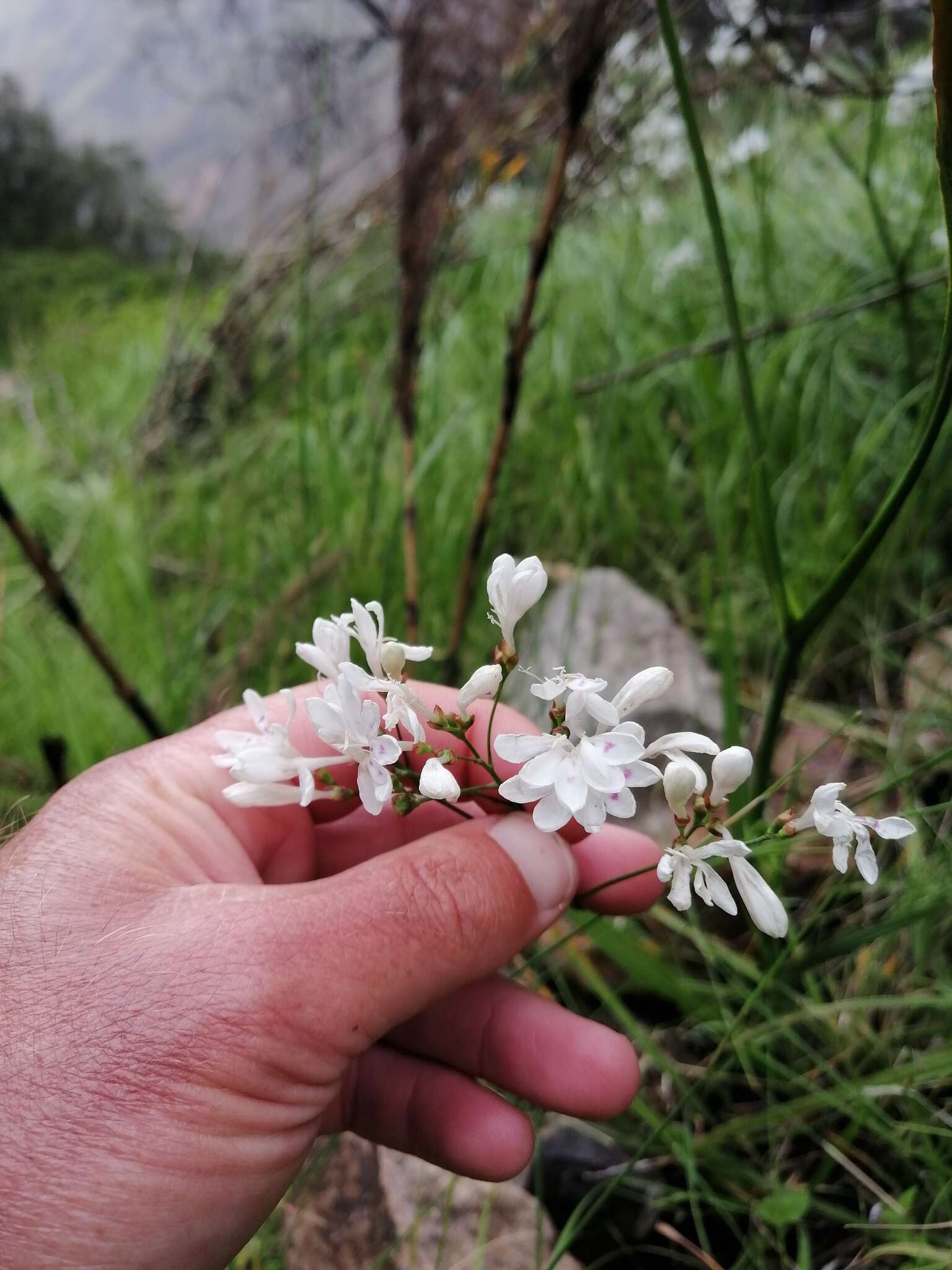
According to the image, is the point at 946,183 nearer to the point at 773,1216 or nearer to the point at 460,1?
the point at 773,1216

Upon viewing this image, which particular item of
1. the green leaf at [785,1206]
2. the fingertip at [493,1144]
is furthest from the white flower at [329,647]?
the green leaf at [785,1206]

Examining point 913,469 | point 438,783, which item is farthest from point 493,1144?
point 913,469

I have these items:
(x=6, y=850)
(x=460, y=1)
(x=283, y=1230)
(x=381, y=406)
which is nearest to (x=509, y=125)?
(x=460, y=1)

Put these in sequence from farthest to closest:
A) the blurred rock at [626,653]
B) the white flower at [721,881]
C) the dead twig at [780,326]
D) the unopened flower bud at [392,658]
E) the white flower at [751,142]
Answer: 1. the white flower at [751,142]
2. the blurred rock at [626,653]
3. the dead twig at [780,326]
4. the unopened flower bud at [392,658]
5. the white flower at [721,881]

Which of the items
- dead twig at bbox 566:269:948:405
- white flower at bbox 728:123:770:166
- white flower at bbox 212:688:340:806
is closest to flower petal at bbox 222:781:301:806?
white flower at bbox 212:688:340:806

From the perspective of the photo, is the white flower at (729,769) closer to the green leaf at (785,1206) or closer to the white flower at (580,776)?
the white flower at (580,776)

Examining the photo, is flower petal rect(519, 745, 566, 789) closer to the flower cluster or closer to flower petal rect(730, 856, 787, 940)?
the flower cluster

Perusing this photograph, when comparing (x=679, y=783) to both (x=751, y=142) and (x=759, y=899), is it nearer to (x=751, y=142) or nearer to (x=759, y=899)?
(x=759, y=899)
